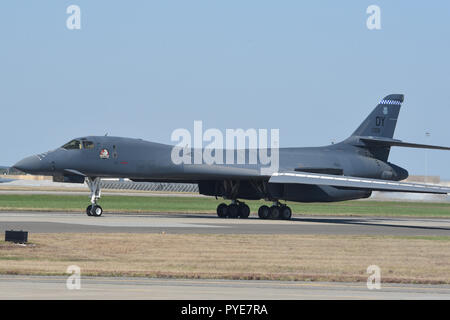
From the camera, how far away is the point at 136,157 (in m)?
43.3

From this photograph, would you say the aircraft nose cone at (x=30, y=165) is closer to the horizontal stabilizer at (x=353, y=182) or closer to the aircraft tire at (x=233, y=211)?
the aircraft tire at (x=233, y=211)

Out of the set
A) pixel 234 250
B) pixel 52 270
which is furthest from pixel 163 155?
pixel 52 270

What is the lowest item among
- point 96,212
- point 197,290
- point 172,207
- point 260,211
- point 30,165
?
point 172,207

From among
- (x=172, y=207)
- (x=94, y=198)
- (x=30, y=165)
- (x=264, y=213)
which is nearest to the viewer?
(x=30, y=165)

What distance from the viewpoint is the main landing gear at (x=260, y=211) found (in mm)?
45281

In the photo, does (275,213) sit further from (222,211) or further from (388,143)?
(388,143)

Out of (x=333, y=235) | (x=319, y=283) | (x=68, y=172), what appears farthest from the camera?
(x=68, y=172)

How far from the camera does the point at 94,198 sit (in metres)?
42.8

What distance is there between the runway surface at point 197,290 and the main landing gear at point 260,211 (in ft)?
88.1

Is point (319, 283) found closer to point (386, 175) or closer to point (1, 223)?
point (1, 223)

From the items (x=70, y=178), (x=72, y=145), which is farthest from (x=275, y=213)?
(x=72, y=145)

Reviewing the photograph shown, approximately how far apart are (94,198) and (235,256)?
2005 centimetres

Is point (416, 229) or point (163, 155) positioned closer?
point (416, 229)

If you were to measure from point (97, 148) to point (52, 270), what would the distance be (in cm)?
2360
